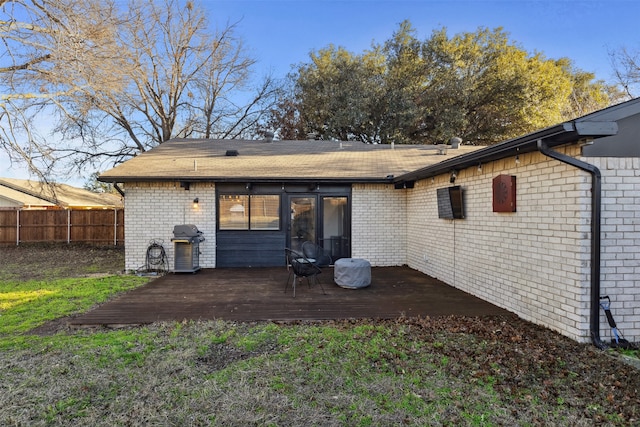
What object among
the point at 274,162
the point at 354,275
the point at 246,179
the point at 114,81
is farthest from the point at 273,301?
the point at 114,81

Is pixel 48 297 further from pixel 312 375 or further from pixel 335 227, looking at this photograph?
pixel 335 227

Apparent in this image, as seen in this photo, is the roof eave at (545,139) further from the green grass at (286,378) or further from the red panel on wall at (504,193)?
the green grass at (286,378)

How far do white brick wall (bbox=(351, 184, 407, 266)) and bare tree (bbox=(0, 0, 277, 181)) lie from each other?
6435 mm

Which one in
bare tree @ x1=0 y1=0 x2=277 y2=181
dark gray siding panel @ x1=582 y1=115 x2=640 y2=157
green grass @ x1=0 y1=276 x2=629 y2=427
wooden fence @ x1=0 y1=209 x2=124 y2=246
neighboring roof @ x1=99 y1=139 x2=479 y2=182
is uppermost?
bare tree @ x1=0 y1=0 x2=277 y2=181

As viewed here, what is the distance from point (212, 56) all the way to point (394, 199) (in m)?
13.6

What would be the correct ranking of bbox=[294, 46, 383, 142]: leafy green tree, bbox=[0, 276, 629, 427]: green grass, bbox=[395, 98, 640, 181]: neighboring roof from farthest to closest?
bbox=[294, 46, 383, 142]: leafy green tree, bbox=[395, 98, 640, 181]: neighboring roof, bbox=[0, 276, 629, 427]: green grass

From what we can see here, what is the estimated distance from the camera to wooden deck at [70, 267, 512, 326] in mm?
4535

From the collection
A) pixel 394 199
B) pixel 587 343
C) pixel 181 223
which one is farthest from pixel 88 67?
pixel 587 343

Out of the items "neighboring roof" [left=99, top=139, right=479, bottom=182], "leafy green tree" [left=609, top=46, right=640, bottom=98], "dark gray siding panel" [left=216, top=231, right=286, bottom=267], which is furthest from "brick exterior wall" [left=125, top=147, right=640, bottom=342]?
"leafy green tree" [left=609, top=46, right=640, bottom=98]

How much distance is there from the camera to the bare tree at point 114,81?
657cm

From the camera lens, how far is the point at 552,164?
386 cm

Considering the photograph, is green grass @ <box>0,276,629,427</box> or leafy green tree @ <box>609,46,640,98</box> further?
leafy green tree @ <box>609,46,640,98</box>

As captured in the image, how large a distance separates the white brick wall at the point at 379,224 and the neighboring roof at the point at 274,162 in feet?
1.65

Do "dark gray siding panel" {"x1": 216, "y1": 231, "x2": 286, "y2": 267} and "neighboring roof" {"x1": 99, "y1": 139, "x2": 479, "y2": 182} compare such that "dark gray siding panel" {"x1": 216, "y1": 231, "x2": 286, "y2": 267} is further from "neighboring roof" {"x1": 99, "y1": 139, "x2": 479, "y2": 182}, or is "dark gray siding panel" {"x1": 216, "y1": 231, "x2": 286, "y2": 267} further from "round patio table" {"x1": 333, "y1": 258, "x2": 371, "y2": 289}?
"round patio table" {"x1": 333, "y1": 258, "x2": 371, "y2": 289}
